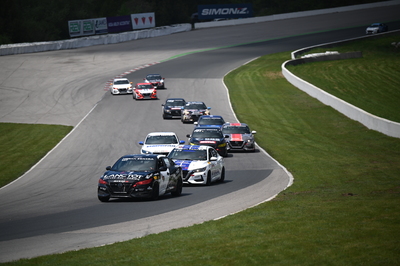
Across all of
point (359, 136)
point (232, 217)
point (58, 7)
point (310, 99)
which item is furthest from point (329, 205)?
point (58, 7)

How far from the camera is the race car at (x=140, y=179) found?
17812 mm

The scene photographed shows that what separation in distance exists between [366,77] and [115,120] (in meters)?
26.2

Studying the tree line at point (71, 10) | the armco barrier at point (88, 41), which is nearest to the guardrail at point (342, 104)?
the armco barrier at point (88, 41)

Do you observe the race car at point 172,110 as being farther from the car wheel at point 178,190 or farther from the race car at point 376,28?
the race car at point 376,28

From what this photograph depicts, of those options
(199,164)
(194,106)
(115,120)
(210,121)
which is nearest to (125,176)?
(199,164)

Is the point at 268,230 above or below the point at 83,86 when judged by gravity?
above

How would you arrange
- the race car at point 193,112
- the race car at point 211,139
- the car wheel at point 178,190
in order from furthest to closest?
the race car at point 193,112 < the race car at point 211,139 < the car wheel at point 178,190

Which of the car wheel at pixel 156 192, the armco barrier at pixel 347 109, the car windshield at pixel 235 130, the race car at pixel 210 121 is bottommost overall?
the armco barrier at pixel 347 109

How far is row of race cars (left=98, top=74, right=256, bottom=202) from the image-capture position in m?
17.9

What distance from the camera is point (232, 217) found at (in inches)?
574

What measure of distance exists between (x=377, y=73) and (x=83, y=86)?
2839 cm

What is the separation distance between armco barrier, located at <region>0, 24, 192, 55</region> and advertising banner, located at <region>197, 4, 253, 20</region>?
5.10 meters

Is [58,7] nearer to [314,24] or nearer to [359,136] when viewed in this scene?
[314,24]

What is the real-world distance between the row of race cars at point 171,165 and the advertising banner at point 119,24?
197 ft
